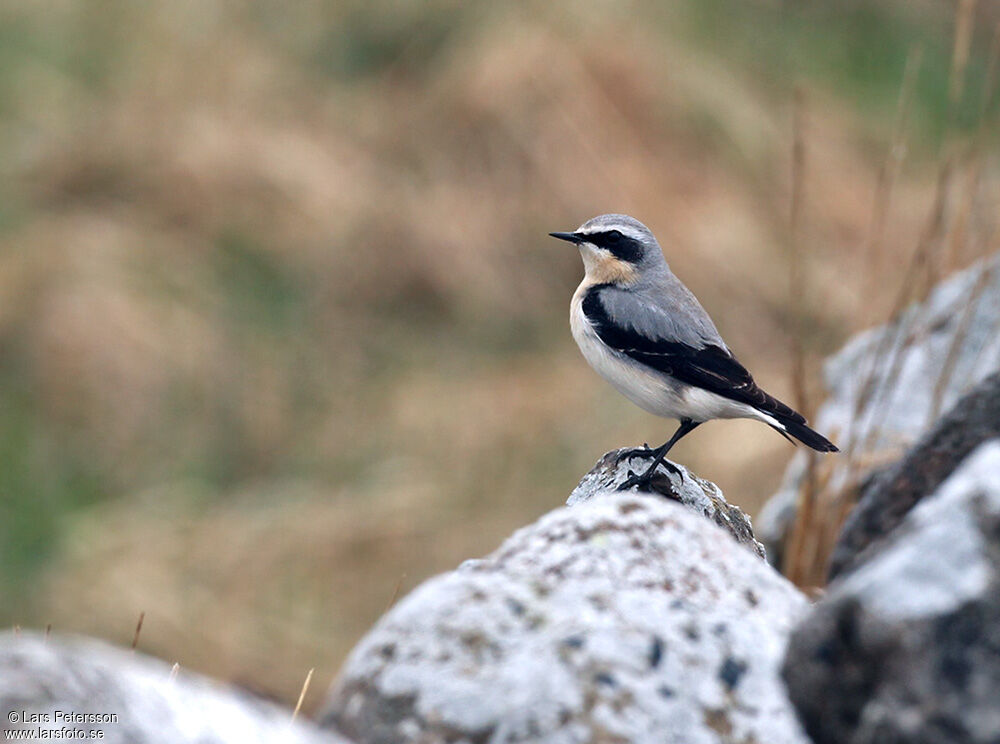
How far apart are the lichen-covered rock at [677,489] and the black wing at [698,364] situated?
16.0 inches

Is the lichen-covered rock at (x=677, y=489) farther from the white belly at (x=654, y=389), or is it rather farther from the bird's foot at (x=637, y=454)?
the white belly at (x=654, y=389)

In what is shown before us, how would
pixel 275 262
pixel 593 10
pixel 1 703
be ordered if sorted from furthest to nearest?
pixel 593 10 → pixel 275 262 → pixel 1 703

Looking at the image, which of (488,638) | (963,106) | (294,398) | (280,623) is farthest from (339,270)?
(488,638)

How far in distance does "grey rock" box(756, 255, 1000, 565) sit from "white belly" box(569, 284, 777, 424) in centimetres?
61

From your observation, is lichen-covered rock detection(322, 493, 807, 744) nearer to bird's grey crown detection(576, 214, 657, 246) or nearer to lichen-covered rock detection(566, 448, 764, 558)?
lichen-covered rock detection(566, 448, 764, 558)

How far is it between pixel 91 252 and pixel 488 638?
9.59 meters

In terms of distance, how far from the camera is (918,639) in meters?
2.23

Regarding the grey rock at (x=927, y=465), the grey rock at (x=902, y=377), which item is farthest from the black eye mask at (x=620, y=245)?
the grey rock at (x=927, y=465)

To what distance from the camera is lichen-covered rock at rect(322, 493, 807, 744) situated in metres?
2.54

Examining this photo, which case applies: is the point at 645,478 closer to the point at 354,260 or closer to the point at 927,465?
the point at 927,465

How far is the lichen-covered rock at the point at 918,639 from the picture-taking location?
7.23 ft

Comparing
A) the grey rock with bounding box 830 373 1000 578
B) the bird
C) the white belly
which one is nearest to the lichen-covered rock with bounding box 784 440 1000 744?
the grey rock with bounding box 830 373 1000 578

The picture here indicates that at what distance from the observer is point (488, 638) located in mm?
2664

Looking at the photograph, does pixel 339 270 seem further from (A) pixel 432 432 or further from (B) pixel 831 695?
(B) pixel 831 695
